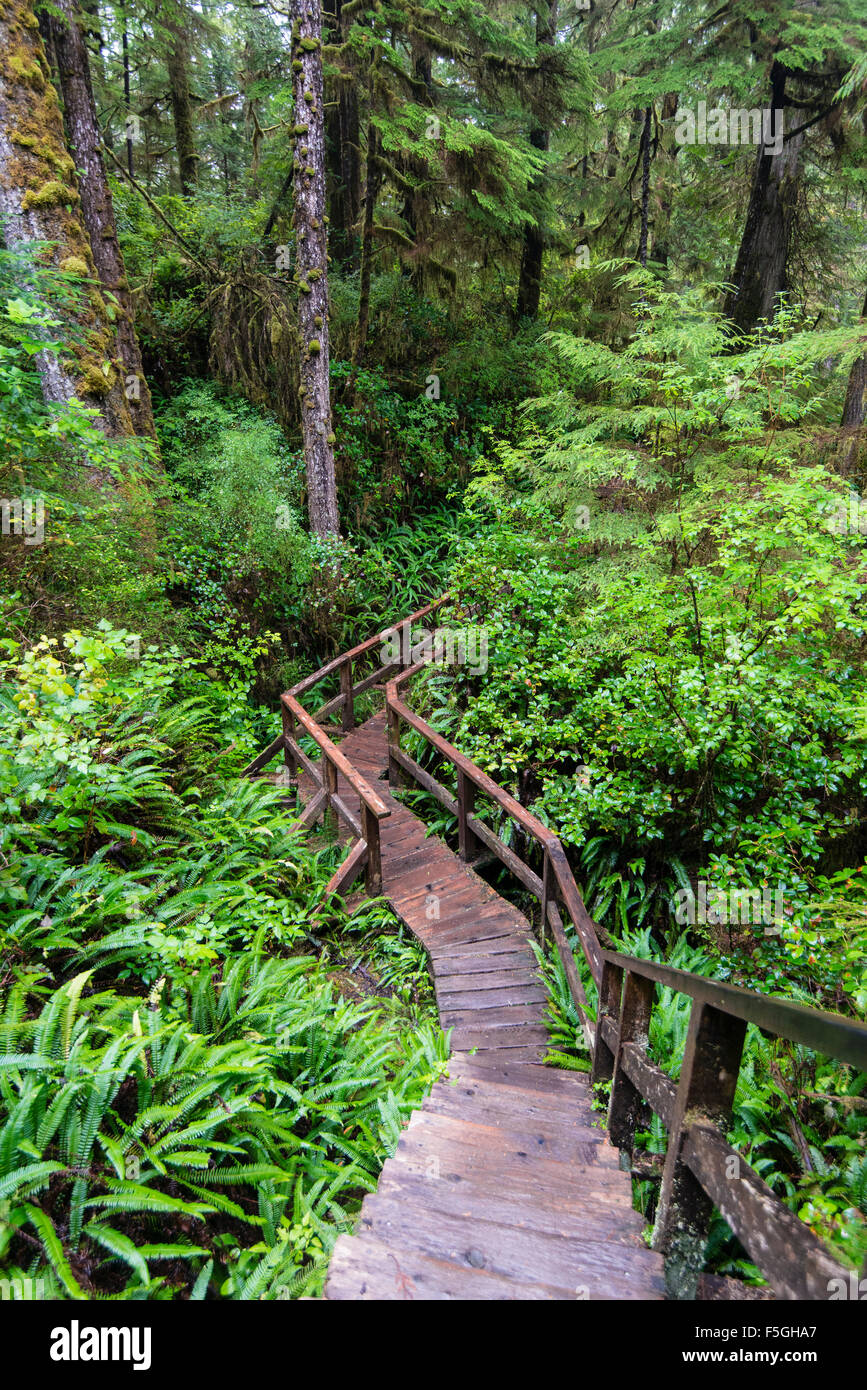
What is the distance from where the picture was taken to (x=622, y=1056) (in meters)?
2.80

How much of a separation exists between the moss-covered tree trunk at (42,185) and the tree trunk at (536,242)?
870cm

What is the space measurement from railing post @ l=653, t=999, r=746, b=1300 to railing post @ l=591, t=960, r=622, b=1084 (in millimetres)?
1326

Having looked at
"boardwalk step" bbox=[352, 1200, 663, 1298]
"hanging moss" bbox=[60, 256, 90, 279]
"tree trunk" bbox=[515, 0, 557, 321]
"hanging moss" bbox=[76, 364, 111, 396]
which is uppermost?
"tree trunk" bbox=[515, 0, 557, 321]

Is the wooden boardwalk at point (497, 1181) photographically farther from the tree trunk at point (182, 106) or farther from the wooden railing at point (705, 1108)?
the tree trunk at point (182, 106)

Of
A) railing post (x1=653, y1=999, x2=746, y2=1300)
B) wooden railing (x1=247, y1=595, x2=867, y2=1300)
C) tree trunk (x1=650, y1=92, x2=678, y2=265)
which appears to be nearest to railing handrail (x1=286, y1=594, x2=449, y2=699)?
wooden railing (x1=247, y1=595, x2=867, y2=1300)

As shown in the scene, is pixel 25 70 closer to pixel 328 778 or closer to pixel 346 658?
pixel 346 658

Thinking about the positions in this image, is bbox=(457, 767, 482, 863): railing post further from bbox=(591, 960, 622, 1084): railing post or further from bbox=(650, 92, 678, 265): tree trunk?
bbox=(650, 92, 678, 265): tree trunk

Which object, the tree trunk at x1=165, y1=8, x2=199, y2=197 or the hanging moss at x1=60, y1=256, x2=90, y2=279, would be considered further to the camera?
the tree trunk at x1=165, y1=8, x2=199, y2=197

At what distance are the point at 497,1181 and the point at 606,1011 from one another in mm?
1001

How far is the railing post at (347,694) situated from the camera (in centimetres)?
897

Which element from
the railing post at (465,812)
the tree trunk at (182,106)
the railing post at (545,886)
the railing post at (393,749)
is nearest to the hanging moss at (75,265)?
the railing post at (393,749)

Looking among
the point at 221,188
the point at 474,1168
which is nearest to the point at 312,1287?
the point at 474,1168

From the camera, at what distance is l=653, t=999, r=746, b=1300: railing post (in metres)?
1.83

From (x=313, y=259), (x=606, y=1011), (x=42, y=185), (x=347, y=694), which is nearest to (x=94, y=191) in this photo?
(x=42, y=185)
